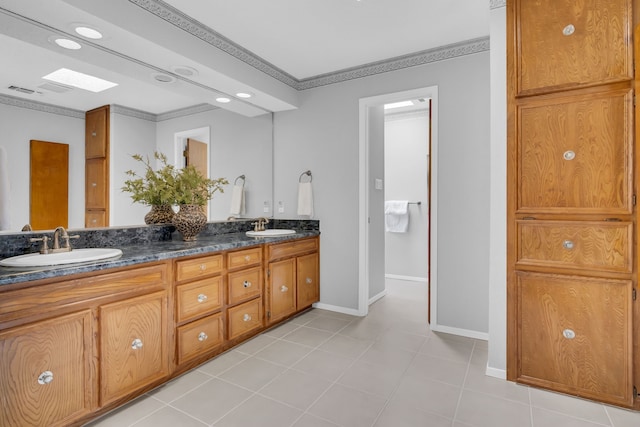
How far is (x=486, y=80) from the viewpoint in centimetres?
269

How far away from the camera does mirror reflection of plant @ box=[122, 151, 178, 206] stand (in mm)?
2363

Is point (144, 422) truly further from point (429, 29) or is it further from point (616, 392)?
point (429, 29)

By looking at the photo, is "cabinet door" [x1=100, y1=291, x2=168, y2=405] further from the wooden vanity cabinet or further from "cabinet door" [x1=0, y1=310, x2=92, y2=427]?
the wooden vanity cabinet

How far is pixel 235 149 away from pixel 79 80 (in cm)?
134

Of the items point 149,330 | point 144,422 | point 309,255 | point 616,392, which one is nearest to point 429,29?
point 309,255

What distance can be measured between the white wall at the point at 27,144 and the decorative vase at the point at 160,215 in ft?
1.46

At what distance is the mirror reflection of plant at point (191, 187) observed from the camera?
2508mm

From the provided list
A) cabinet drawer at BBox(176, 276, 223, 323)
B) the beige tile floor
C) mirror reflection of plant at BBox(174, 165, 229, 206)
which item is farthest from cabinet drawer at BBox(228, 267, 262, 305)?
mirror reflection of plant at BBox(174, 165, 229, 206)

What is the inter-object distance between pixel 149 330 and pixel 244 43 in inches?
88.4

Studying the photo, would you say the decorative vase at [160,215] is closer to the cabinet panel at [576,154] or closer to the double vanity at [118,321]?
the double vanity at [118,321]

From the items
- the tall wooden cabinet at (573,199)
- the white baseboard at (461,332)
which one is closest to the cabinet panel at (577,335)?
the tall wooden cabinet at (573,199)

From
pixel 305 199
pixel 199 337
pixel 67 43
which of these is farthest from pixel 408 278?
pixel 67 43

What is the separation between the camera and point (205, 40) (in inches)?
96.1

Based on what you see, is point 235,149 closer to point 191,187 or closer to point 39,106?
point 191,187
